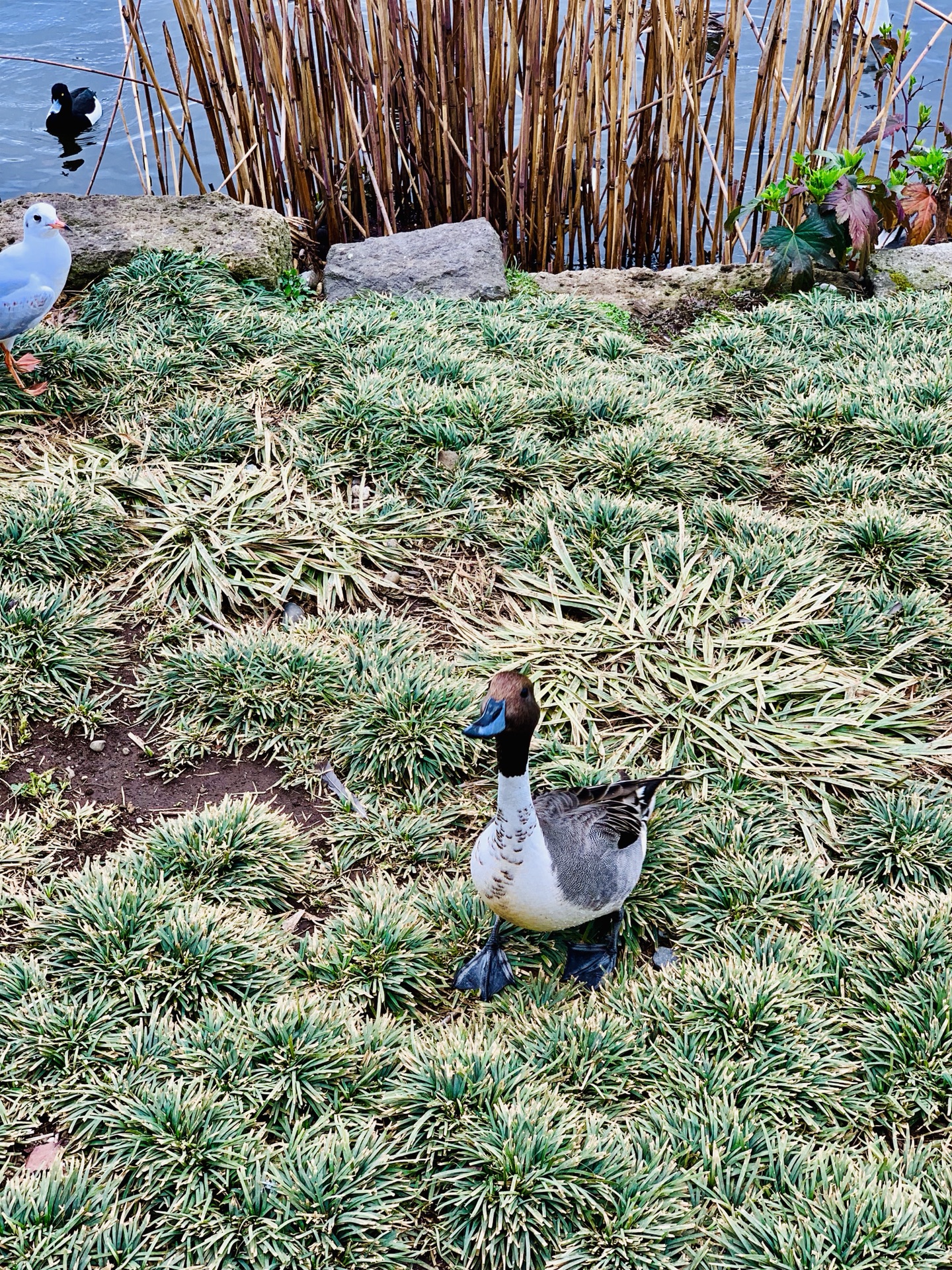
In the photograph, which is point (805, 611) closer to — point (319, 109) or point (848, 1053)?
point (848, 1053)

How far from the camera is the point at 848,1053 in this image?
233 cm

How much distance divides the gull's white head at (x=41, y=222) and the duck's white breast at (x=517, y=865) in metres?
3.11

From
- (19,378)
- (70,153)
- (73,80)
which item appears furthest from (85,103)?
(19,378)

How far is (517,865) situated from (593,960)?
469mm

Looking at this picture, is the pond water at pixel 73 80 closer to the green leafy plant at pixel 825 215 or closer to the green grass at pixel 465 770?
the green leafy plant at pixel 825 215

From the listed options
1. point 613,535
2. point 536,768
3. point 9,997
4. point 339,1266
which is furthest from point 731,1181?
point 613,535

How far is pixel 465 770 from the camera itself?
3.09 m

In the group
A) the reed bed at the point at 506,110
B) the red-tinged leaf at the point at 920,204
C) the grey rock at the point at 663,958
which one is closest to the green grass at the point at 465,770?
the grey rock at the point at 663,958

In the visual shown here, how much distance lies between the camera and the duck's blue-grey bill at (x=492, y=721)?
6.99 ft

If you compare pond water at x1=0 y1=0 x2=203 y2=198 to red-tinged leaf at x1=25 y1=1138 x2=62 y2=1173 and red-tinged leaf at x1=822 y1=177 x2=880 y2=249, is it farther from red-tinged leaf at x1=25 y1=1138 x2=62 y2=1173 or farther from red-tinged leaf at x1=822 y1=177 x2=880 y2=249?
red-tinged leaf at x1=25 y1=1138 x2=62 y2=1173

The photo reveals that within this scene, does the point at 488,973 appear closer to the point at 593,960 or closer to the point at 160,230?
the point at 593,960

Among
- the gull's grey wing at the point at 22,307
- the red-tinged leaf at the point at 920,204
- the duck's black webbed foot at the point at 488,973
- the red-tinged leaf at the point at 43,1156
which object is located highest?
the gull's grey wing at the point at 22,307

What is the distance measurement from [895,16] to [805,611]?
1076 cm

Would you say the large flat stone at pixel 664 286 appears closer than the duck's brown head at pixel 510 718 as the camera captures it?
No
